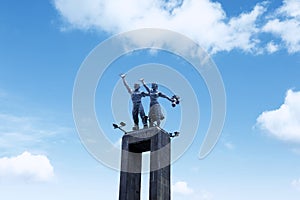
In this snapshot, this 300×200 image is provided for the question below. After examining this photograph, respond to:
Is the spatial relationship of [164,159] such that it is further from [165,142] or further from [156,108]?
[156,108]

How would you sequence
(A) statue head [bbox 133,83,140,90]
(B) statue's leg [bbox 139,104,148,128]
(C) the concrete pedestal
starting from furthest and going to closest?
(A) statue head [bbox 133,83,140,90]
(B) statue's leg [bbox 139,104,148,128]
(C) the concrete pedestal

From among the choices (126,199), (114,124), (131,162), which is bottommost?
(126,199)

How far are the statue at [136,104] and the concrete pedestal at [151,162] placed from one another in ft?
2.09

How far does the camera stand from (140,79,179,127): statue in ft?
61.5

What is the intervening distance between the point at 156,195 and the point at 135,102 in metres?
4.73

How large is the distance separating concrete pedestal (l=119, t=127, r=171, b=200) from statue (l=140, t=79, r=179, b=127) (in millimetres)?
617

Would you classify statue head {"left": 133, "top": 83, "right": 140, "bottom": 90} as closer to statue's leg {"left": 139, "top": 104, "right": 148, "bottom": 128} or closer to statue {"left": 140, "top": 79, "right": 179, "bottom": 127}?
statue {"left": 140, "top": 79, "right": 179, "bottom": 127}

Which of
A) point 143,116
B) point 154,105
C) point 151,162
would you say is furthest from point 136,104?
point 151,162

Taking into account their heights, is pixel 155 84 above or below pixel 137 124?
above

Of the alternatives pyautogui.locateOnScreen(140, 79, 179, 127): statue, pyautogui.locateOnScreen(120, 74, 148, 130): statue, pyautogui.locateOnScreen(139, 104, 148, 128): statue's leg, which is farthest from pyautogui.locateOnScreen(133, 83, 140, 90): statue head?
pyautogui.locateOnScreen(139, 104, 148, 128): statue's leg

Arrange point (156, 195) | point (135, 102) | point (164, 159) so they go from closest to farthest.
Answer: point (156, 195) < point (164, 159) < point (135, 102)

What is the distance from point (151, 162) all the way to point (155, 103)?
9.59 feet

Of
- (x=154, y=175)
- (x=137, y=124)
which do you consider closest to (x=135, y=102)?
(x=137, y=124)

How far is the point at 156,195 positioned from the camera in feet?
55.0
